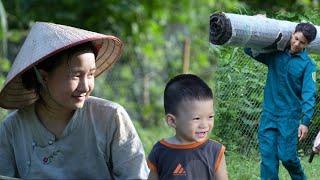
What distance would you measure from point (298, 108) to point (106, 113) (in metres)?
1.00

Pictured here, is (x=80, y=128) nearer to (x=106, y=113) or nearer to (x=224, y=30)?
(x=106, y=113)

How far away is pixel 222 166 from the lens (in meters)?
2.68

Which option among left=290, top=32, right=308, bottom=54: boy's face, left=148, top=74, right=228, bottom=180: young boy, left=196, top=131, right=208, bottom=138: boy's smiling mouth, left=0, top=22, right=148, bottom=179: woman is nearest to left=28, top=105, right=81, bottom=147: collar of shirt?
left=0, top=22, right=148, bottom=179: woman

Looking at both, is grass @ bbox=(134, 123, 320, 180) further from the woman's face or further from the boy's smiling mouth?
the woman's face

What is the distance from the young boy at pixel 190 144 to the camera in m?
2.66

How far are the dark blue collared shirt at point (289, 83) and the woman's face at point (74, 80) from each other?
946 millimetres

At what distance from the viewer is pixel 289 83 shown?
11.4ft

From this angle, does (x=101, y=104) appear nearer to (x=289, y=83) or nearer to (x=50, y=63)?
(x=50, y=63)

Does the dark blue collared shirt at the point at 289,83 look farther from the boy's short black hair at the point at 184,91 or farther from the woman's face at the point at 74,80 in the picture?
the woman's face at the point at 74,80

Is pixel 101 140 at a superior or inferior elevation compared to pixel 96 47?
inferior

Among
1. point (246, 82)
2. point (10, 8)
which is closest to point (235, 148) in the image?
point (246, 82)

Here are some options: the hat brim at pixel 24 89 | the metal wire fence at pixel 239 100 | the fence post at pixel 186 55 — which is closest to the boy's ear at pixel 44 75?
the hat brim at pixel 24 89

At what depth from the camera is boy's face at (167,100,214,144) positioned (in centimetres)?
265

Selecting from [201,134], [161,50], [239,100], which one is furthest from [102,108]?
[161,50]
